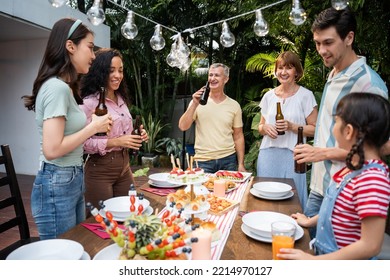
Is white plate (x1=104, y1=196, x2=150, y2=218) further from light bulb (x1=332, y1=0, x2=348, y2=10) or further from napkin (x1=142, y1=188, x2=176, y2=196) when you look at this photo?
light bulb (x1=332, y1=0, x2=348, y2=10)

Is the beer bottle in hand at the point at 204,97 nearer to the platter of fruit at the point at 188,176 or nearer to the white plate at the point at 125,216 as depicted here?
the platter of fruit at the point at 188,176

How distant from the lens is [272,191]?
200 centimetres

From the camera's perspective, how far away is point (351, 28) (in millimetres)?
1865

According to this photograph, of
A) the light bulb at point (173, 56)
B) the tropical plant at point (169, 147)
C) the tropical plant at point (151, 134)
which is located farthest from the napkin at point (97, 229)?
the tropical plant at point (151, 134)

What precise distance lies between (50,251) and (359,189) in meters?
1.17

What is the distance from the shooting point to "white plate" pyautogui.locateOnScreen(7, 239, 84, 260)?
1.21m

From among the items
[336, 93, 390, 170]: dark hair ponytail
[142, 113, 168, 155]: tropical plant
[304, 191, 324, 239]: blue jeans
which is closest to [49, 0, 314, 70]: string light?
[336, 93, 390, 170]: dark hair ponytail

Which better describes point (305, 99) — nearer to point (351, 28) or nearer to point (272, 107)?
point (272, 107)

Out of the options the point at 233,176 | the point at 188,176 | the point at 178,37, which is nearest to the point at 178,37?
the point at 178,37

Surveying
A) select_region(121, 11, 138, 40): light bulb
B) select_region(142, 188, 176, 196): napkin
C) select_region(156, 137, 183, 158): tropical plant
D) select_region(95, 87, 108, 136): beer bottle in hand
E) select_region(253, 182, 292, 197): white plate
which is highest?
select_region(121, 11, 138, 40): light bulb

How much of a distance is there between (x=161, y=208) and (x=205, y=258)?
25.6 inches

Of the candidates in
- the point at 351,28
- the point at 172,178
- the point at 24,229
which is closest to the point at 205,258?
the point at 172,178

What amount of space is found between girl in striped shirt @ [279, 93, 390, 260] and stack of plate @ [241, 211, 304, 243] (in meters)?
0.22

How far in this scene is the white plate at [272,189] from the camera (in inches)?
78.6
